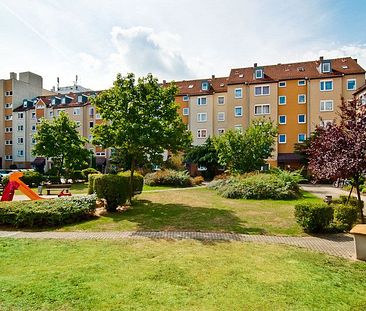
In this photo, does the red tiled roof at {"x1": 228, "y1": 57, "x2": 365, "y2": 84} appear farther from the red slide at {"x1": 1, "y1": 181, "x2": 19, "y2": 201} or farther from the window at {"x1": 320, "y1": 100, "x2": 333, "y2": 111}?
the red slide at {"x1": 1, "y1": 181, "x2": 19, "y2": 201}

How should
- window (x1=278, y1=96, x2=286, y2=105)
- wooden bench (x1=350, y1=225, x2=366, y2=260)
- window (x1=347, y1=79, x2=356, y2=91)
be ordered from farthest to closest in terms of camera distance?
1. window (x1=278, y1=96, x2=286, y2=105)
2. window (x1=347, y1=79, x2=356, y2=91)
3. wooden bench (x1=350, y1=225, x2=366, y2=260)

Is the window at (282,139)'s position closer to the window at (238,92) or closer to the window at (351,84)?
the window at (238,92)

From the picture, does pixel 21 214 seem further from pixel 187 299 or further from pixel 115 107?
pixel 187 299

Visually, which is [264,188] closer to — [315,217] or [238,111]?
[315,217]

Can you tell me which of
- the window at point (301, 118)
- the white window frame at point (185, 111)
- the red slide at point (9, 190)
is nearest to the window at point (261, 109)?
the window at point (301, 118)

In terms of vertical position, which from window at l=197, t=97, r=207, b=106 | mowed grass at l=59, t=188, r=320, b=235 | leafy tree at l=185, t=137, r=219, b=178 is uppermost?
window at l=197, t=97, r=207, b=106

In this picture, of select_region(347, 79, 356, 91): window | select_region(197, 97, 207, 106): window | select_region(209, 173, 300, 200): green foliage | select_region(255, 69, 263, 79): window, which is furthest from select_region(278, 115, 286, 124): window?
select_region(209, 173, 300, 200): green foliage

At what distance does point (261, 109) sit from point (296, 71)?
25.2 ft

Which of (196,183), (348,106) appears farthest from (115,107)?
(196,183)

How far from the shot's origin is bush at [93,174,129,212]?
1505cm

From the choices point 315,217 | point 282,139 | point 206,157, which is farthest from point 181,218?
point 282,139

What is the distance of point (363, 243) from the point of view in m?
8.12

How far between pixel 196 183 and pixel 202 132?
1780 cm

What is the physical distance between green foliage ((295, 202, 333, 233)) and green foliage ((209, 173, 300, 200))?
9733mm
